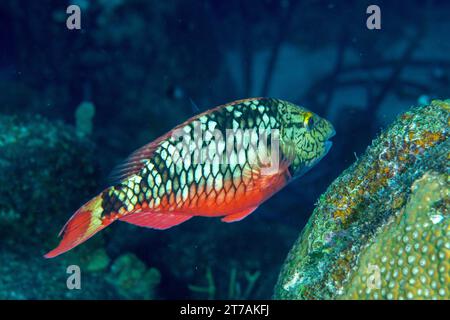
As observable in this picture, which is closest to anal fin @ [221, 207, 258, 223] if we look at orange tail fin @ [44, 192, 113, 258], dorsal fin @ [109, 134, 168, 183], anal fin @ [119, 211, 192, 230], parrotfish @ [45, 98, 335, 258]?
parrotfish @ [45, 98, 335, 258]

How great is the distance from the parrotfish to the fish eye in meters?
0.33

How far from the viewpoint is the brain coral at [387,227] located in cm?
221

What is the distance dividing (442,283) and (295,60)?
1381 centimetres

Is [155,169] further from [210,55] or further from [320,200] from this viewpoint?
[210,55]

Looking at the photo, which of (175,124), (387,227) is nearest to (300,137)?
(387,227)

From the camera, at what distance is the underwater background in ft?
8.34

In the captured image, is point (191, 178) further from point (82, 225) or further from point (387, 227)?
point (387, 227)

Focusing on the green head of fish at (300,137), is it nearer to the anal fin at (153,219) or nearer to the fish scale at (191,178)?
the fish scale at (191,178)

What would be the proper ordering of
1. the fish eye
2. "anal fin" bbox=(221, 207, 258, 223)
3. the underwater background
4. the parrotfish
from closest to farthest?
1. the underwater background
2. the parrotfish
3. "anal fin" bbox=(221, 207, 258, 223)
4. the fish eye

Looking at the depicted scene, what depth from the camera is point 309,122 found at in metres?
3.65

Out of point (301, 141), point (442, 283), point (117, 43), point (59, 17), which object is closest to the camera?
point (442, 283)

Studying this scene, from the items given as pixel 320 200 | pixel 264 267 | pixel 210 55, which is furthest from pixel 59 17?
pixel 320 200

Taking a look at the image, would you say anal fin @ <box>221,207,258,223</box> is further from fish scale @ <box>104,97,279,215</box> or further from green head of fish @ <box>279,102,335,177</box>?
green head of fish @ <box>279,102,335,177</box>

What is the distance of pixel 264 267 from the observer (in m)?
6.76
